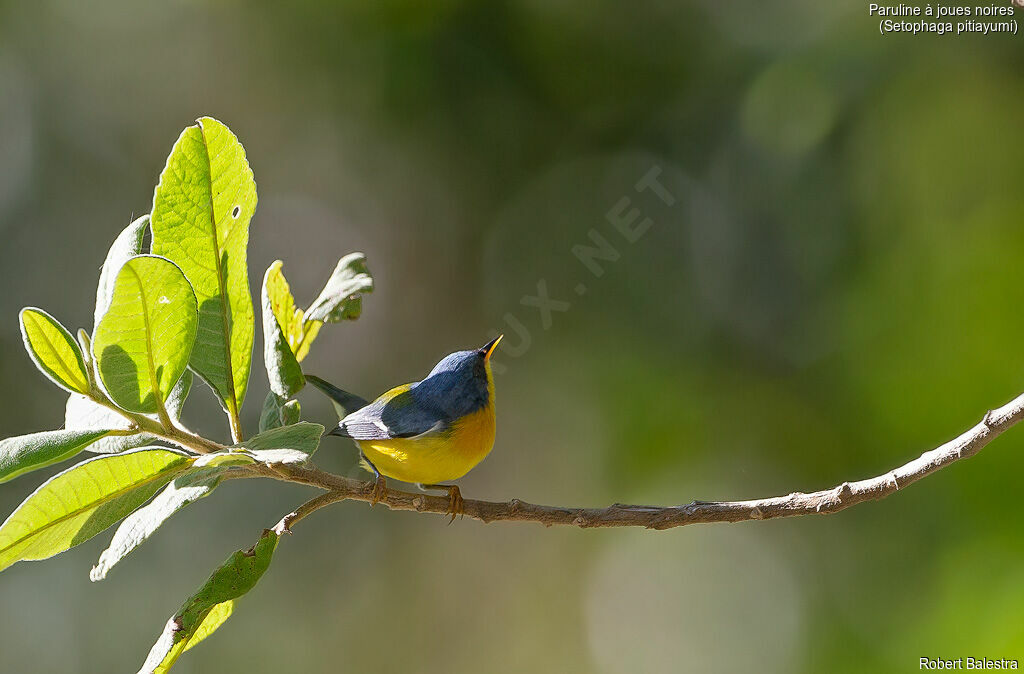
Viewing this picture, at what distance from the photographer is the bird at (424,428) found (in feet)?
3.25

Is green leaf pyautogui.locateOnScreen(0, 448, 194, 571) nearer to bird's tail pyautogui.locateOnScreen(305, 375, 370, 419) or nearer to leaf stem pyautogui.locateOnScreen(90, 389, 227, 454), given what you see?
leaf stem pyautogui.locateOnScreen(90, 389, 227, 454)

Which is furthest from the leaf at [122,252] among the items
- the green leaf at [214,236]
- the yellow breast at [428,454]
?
the yellow breast at [428,454]

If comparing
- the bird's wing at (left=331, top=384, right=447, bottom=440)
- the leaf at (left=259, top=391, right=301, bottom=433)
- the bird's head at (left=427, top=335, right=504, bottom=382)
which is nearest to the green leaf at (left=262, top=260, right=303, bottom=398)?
the leaf at (left=259, top=391, right=301, bottom=433)

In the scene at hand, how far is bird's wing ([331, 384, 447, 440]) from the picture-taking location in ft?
3.24

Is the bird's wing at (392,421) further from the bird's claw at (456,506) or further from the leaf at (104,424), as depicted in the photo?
the leaf at (104,424)

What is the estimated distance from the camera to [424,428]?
3.33 ft

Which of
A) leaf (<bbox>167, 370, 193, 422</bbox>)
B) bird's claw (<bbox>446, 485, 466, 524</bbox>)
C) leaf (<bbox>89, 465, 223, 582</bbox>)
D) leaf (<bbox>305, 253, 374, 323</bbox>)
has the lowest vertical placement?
bird's claw (<bbox>446, 485, 466, 524</bbox>)

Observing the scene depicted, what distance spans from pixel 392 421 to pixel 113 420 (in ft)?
1.11

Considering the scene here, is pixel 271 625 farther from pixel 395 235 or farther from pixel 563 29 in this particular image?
pixel 563 29

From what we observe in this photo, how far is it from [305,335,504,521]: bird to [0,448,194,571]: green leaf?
26 centimetres

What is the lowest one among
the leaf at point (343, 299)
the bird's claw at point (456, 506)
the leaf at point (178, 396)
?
the bird's claw at point (456, 506)

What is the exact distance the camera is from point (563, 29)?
6.70ft

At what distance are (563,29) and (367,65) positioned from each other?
544mm

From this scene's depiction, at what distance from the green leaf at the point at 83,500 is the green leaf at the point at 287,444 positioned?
0.28ft
